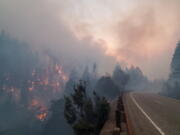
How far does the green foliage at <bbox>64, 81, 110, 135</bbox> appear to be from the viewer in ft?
67.6

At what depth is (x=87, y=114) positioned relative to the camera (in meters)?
29.6

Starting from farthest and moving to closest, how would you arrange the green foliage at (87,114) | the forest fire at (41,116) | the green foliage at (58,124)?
the forest fire at (41,116), the green foliage at (58,124), the green foliage at (87,114)

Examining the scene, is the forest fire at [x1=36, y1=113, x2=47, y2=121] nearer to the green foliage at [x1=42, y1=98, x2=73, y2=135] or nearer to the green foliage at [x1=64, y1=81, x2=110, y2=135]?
the green foliage at [x1=42, y1=98, x2=73, y2=135]

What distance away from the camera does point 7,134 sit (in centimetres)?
10194

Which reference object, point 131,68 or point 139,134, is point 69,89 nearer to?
point 131,68

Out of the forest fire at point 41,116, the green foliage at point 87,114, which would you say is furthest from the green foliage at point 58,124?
the forest fire at point 41,116

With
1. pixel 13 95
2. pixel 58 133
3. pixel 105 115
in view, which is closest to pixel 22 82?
pixel 13 95

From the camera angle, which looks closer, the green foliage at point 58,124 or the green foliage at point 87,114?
the green foliage at point 87,114

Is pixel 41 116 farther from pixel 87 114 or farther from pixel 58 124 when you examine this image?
pixel 87 114

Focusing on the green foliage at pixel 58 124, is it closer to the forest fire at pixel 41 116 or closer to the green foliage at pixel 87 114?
the green foliage at pixel 87 114

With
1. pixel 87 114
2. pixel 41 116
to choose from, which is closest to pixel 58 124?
pixel 41 116

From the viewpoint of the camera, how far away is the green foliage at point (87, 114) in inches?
811

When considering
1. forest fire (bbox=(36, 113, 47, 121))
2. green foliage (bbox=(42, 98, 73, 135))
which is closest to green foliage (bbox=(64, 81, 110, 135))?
green foliage (bbox=(42, 98, 73, 135))

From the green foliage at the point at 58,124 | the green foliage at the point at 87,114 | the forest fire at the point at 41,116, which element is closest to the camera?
the green foliage at the point at 87,114
